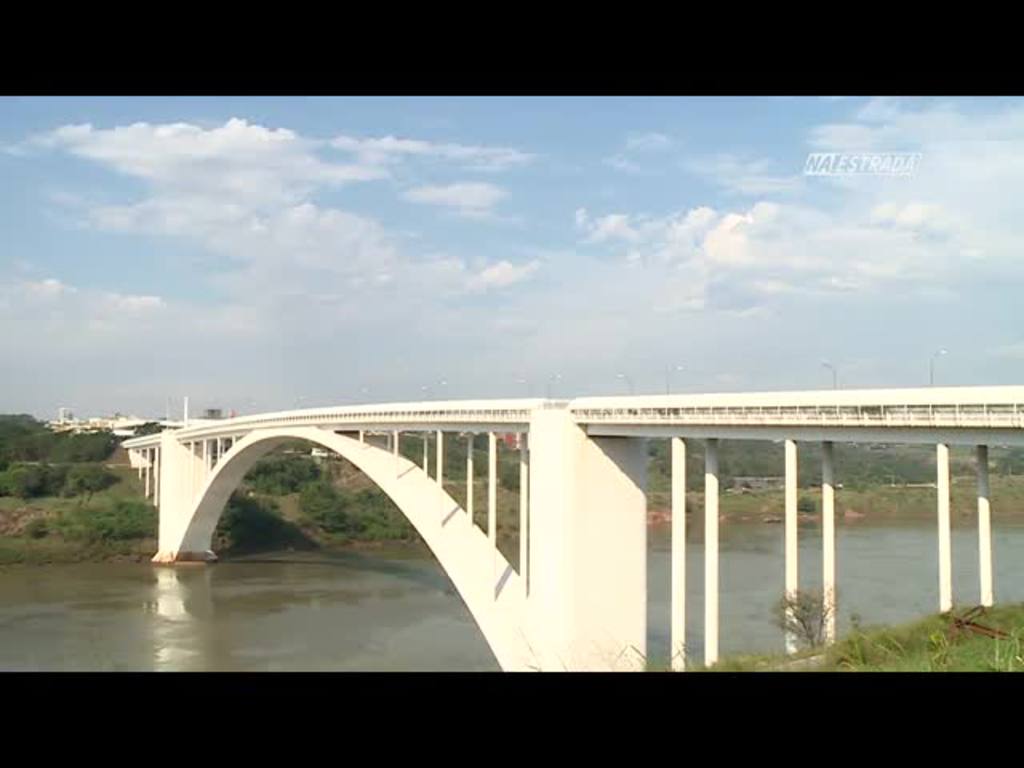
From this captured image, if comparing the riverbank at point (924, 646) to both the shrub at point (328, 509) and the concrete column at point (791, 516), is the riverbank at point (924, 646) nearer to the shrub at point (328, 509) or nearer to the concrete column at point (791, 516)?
the concrete column at point (791, 516)

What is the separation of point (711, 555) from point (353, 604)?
10.8 metres

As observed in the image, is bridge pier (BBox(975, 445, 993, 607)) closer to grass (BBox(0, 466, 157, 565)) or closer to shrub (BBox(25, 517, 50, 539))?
grass (BBox(0, 466, 157, 565))

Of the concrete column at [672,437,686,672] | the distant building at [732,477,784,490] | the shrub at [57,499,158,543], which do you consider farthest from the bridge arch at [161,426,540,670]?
the shrub at [57,499,158,543]

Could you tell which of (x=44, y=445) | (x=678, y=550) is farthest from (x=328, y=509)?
(x=678, y=550)

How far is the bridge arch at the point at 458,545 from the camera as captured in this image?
8859 mm

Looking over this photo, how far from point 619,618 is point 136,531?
62.9ft

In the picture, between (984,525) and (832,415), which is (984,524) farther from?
(832,415)

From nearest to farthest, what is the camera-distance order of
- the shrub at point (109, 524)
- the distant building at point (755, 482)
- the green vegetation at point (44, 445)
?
the distant building at point (755, 482)
the shrub at point (109, 524)
the green vegetation at point (44, 445)

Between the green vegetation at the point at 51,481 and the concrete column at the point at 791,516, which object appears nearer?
the concrete column at the point at 791,516

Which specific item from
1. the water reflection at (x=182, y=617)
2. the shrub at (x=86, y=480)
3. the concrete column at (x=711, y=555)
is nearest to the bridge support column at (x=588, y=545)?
the concrete column at (x=711, y=555)

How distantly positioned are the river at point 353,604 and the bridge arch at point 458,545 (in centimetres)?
125

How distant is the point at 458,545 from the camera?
10.2 metres
